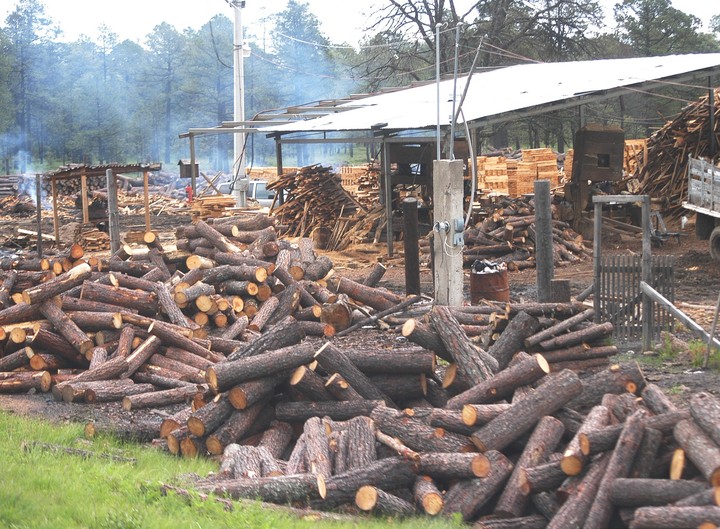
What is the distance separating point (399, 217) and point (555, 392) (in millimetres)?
17350

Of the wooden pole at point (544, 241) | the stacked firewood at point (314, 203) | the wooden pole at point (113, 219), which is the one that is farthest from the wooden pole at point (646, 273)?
the stacked firewood at point (314, 203)

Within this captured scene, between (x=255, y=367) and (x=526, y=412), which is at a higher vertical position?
(x=255, y=367)

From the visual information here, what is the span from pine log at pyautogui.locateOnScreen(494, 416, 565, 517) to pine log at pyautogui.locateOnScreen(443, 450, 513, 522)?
0.24ft

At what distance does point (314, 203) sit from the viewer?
26859 millimetres

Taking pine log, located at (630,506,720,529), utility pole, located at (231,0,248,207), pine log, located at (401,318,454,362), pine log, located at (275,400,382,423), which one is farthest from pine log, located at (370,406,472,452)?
utility pole, located at (231,0,248,207)

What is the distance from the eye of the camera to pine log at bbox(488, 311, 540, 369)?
1008 cm

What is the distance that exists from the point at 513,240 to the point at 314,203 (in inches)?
282

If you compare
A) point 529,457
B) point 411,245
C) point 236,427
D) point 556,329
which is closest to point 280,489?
point 236,427

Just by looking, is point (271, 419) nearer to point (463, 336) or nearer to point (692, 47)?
point (463, 336)

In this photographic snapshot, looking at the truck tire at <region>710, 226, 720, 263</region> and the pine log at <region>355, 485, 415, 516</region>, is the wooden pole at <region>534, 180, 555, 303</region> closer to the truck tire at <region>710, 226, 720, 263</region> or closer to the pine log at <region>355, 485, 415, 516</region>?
the pine log at <region>355, 485, 415, 516</region>

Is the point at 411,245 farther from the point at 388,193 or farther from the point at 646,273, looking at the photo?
the point at 388,193

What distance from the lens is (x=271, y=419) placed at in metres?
8.98

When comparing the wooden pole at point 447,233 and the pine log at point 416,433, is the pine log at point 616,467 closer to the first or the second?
the pine log at point 416,433

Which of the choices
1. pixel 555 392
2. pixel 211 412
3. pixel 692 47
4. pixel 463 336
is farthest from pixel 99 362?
pixel 692 47
